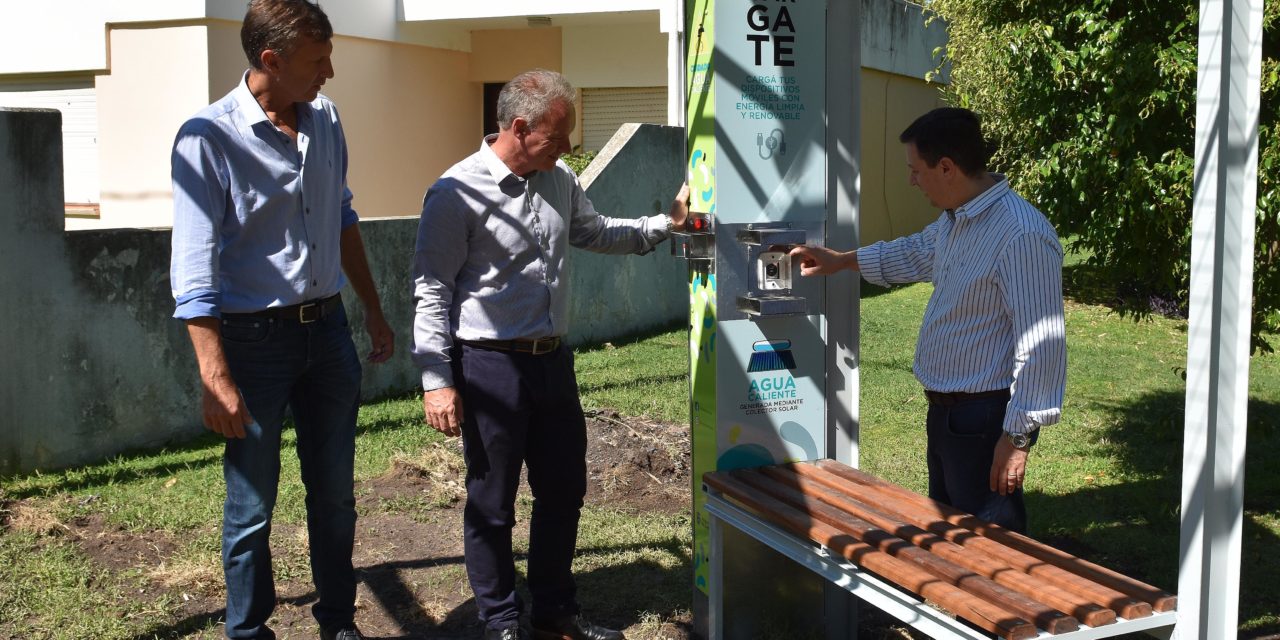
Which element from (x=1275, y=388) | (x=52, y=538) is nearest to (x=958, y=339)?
(x=52, y=538)

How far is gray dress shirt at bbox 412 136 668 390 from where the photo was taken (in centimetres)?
368

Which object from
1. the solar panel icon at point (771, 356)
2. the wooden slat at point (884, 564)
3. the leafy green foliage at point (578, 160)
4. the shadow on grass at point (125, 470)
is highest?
the leafy green foliage at point (578, 160)

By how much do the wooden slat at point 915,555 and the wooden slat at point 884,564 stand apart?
0.02 meters

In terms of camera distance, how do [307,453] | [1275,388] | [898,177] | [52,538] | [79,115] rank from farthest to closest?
[898,177] → [79,115] → [1275,388] → [52,538] → [307,453]

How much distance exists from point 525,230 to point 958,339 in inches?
54.5

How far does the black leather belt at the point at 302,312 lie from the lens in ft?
11.4

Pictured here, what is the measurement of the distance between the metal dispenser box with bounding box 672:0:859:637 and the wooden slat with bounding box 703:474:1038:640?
31cm

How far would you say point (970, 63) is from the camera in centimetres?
1105

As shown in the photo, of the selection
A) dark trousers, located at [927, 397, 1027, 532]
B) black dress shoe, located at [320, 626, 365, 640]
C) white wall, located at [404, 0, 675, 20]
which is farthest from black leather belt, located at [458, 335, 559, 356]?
white wall, located at [404, 0, 675, 20]

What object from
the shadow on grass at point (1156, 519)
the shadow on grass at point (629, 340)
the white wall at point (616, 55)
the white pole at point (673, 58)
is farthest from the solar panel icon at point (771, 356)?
the white wall at point (616, 55)

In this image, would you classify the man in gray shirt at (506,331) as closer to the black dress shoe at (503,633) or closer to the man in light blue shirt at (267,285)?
the black dress shoe at (503,633)

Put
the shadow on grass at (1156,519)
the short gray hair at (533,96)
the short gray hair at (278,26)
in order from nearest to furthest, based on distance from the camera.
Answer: the short gray hair at (278,26)
the short gray hair at (533,96)
the shadow on grass at (1156,519)

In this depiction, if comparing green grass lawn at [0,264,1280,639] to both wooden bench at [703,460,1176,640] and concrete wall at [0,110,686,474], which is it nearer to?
concrete wall at [0,110,686,474]

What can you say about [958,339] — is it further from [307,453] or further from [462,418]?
[307,453]
